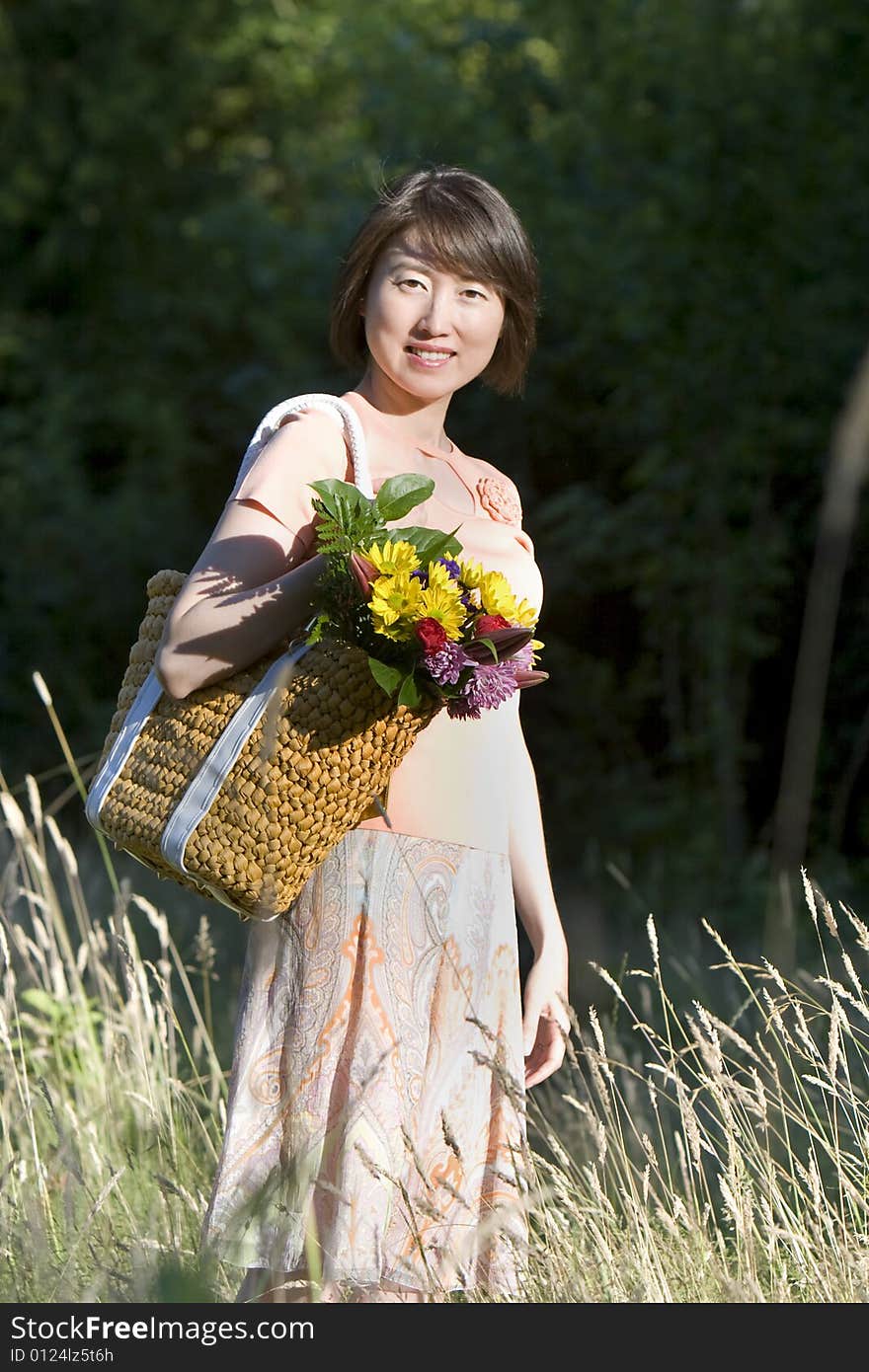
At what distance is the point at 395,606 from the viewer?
166 centimetres

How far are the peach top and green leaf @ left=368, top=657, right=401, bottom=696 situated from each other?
23 centimetres

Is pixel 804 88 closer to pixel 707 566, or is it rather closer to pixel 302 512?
pixel 707 566

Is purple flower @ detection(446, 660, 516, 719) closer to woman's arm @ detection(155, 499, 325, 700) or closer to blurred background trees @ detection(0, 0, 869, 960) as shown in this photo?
woman's arm @ detection(155, 499, 325, 700)

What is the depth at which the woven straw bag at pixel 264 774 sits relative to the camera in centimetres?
175

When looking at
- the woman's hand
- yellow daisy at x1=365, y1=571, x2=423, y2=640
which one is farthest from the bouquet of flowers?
the woman's hand

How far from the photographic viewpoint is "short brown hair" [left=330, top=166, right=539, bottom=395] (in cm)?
204

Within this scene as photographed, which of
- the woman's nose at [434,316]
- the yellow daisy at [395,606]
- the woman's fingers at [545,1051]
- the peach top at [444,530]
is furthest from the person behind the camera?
the woman's fingers at [545,1051]

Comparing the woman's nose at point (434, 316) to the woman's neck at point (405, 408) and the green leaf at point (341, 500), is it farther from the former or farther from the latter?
the green leaf at point (341, 500)

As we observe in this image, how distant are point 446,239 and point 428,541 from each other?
0.50 meters

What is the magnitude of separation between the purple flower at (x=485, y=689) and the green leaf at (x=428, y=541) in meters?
0.13

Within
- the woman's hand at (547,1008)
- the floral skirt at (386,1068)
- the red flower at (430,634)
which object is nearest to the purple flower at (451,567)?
the red flower at (430,634)

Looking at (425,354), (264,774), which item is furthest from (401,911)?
(425,354)

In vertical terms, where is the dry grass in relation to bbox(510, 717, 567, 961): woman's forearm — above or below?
below

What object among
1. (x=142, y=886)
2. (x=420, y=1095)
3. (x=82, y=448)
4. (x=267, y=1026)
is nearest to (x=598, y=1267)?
(x=420, y=1095)
